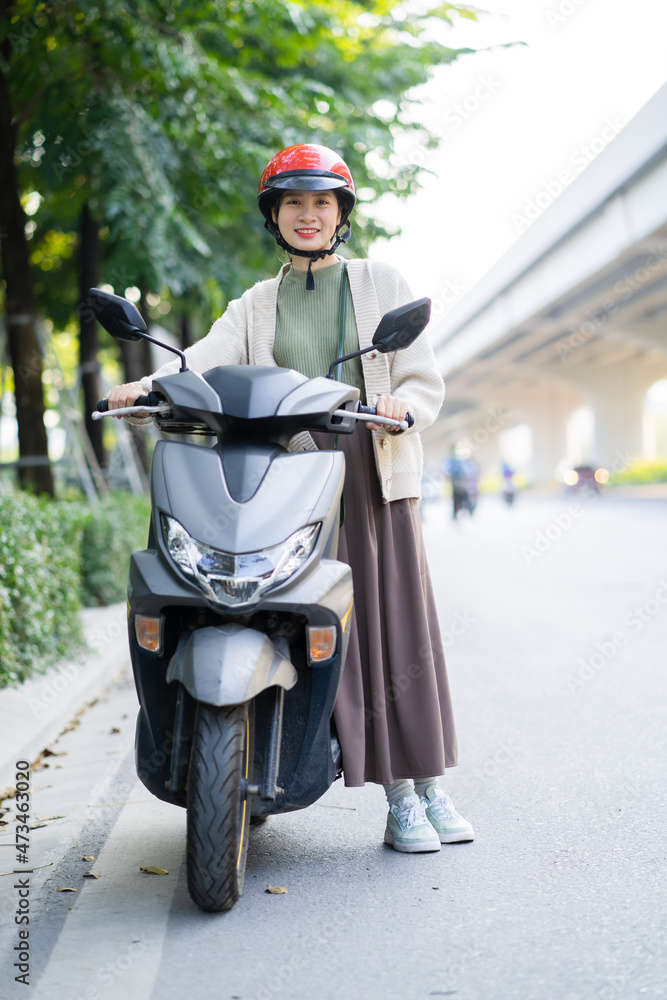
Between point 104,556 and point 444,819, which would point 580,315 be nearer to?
point 104,556

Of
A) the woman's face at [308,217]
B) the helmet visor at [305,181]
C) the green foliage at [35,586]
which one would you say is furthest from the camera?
the green foliage at [35,586]

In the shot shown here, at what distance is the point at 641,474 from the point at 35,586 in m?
38.8

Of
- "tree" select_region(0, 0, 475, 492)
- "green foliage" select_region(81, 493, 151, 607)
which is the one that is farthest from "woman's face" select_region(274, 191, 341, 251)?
"green foliage" select_region(81, 493, 151, 607)

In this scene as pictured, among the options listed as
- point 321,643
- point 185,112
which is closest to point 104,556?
point 185,112

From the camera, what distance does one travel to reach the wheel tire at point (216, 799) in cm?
254

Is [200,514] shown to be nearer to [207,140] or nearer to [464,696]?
[464,696]

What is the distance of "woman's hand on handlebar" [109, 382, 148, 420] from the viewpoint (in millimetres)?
3072

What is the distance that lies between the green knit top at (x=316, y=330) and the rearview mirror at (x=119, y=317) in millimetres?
542

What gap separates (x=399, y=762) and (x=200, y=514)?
1.10 m

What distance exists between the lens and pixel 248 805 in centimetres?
270

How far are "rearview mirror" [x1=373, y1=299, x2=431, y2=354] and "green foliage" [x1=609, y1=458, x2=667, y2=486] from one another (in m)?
39.2

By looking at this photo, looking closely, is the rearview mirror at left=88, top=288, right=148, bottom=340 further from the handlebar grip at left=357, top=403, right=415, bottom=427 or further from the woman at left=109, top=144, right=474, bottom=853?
the handlebar grip at left=357, top=403, right=415, bottom=427

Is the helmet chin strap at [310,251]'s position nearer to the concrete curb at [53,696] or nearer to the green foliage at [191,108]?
the concrete curb at [53,696]

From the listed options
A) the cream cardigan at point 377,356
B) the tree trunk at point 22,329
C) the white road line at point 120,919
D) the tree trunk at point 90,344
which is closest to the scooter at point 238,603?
the white road line at point 120,919
